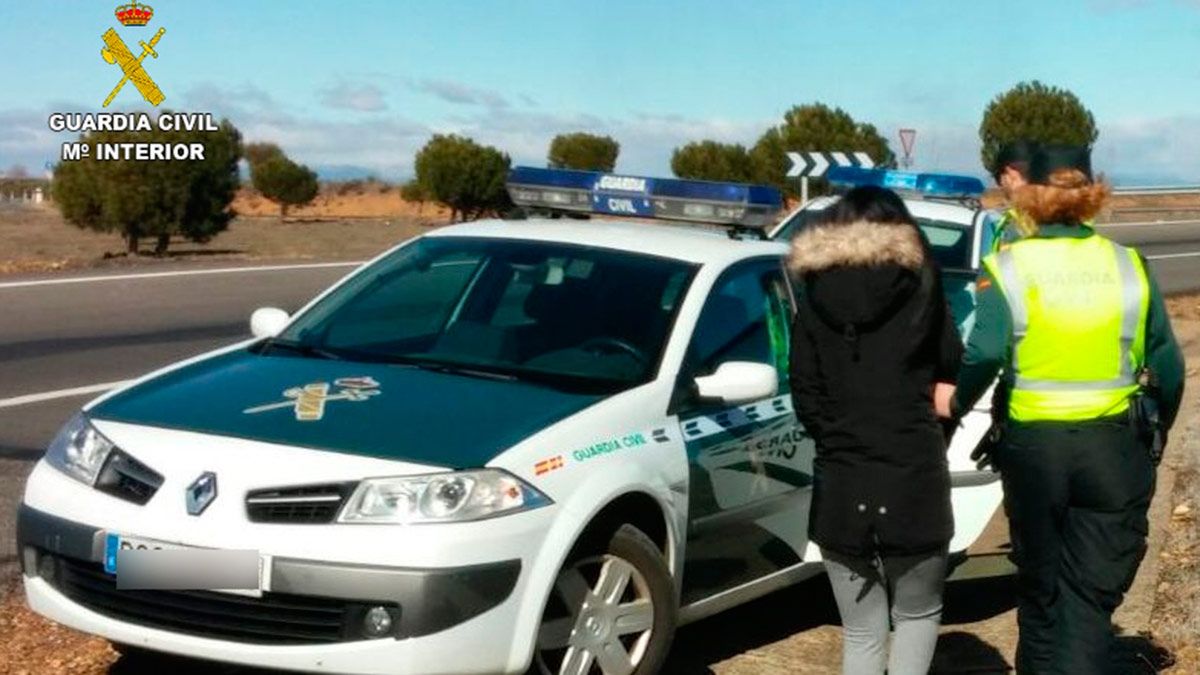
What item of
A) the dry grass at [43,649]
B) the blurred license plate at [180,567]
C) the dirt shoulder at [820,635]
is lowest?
the dirt shoulder at [820,635]

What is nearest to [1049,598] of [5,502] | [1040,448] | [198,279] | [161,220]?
[1040,448]

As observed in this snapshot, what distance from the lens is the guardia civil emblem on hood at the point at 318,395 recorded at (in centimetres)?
534

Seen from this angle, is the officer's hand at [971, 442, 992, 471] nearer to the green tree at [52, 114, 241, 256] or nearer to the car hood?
the car hood

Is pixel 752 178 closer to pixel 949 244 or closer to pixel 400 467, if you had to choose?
pixel 949 244

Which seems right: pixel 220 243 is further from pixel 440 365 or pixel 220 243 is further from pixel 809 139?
pixel 440 365

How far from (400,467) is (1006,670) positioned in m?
2.53

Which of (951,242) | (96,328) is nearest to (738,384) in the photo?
(951,242)

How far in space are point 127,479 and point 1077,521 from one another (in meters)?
2.65

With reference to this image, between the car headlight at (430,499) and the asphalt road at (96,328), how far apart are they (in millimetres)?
2746

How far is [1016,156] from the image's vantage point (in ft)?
17.5

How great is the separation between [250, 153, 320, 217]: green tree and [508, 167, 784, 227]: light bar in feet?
189

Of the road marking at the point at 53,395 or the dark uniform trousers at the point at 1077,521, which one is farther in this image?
the road marking at the point at 53,395

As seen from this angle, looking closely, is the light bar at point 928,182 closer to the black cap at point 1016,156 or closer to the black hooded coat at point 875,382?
the black cap at point 1016,156

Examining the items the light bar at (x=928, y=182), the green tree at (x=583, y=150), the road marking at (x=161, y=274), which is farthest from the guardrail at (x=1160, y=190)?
the light bar at (x=928, y=182)
